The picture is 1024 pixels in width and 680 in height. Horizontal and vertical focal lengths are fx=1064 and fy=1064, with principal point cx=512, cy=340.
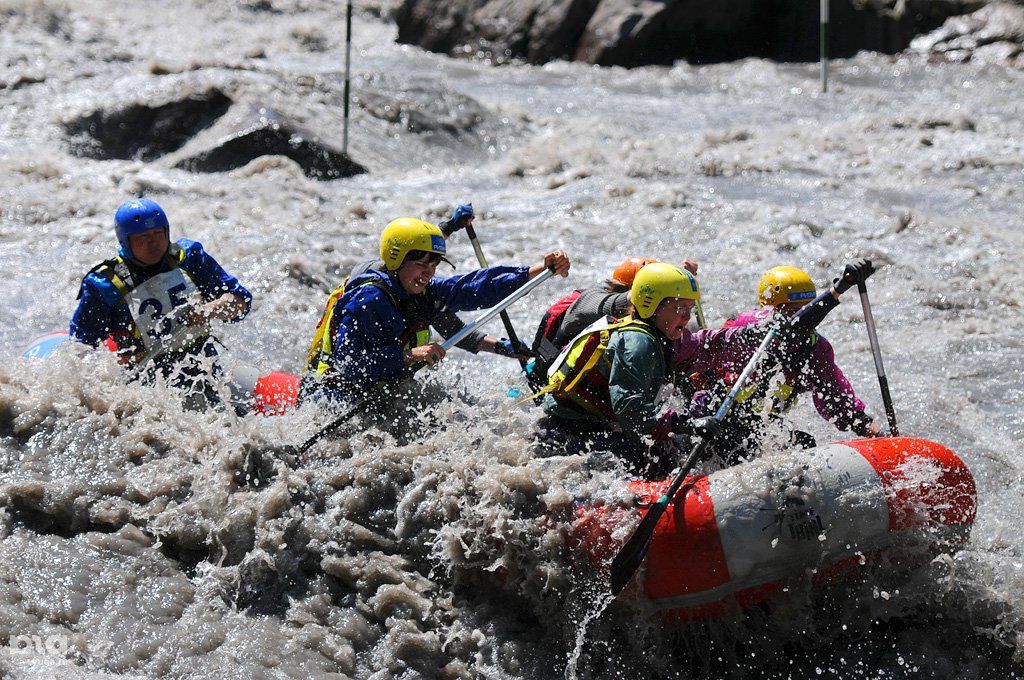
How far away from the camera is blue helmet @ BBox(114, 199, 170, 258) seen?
5.89 m

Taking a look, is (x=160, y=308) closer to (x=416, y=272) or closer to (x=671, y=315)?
(x=416, y=272)

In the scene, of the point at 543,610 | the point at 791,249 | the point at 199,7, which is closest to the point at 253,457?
the point at 543,610

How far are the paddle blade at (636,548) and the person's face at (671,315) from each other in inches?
33.3

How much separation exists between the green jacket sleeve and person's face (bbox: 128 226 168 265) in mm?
2804

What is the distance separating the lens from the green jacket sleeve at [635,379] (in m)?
4.52

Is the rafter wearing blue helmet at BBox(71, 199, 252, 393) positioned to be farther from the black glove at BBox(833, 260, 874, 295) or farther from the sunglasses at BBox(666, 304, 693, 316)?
the black glove at BBox(833, 260, 874, 295)

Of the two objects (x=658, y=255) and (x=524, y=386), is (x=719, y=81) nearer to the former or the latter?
(x=658, y=255)

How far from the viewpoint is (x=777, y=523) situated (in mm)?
4285

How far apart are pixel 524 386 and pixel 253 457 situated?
6.84ft

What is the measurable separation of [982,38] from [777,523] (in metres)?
15.6

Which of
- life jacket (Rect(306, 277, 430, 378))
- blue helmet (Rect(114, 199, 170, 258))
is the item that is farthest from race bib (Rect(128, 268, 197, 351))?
life jacket (Rect(306, 277, 430, 378))

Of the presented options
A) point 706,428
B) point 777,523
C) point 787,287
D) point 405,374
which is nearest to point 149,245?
point 405,374

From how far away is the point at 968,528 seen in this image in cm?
454

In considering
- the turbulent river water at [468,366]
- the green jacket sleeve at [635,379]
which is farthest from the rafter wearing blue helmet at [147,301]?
A: the green jacket sleeve at [635,379]
